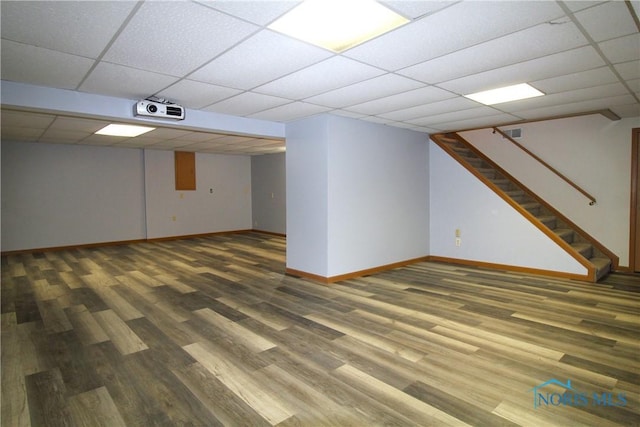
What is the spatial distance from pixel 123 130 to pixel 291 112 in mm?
3612

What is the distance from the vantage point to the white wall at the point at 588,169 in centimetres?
558

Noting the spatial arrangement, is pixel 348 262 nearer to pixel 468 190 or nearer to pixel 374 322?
pixel 374 322

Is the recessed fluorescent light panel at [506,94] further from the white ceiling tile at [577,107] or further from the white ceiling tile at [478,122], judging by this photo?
the white ceiling tile at [478,122]

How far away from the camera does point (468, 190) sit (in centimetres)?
627

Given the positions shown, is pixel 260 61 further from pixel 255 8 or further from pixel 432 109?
pixel 432 109

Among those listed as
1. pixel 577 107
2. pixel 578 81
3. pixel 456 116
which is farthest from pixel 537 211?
pixel 578 81

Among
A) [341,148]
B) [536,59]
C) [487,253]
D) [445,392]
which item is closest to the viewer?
[445,392]

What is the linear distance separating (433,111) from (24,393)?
16.4ft

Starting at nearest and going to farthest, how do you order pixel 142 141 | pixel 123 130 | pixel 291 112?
pixel 291 112 → pixel 123 130 → pixel 142 141

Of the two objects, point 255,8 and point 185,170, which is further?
point 185,170

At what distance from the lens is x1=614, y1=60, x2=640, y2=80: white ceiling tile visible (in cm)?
301

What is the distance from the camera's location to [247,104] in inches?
168

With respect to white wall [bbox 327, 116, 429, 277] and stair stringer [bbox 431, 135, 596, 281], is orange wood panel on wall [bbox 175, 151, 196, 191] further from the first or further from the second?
stair stringer [bbox 431, 135, 596, 281]

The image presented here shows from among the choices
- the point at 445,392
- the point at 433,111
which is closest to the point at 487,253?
the point at 433,111
